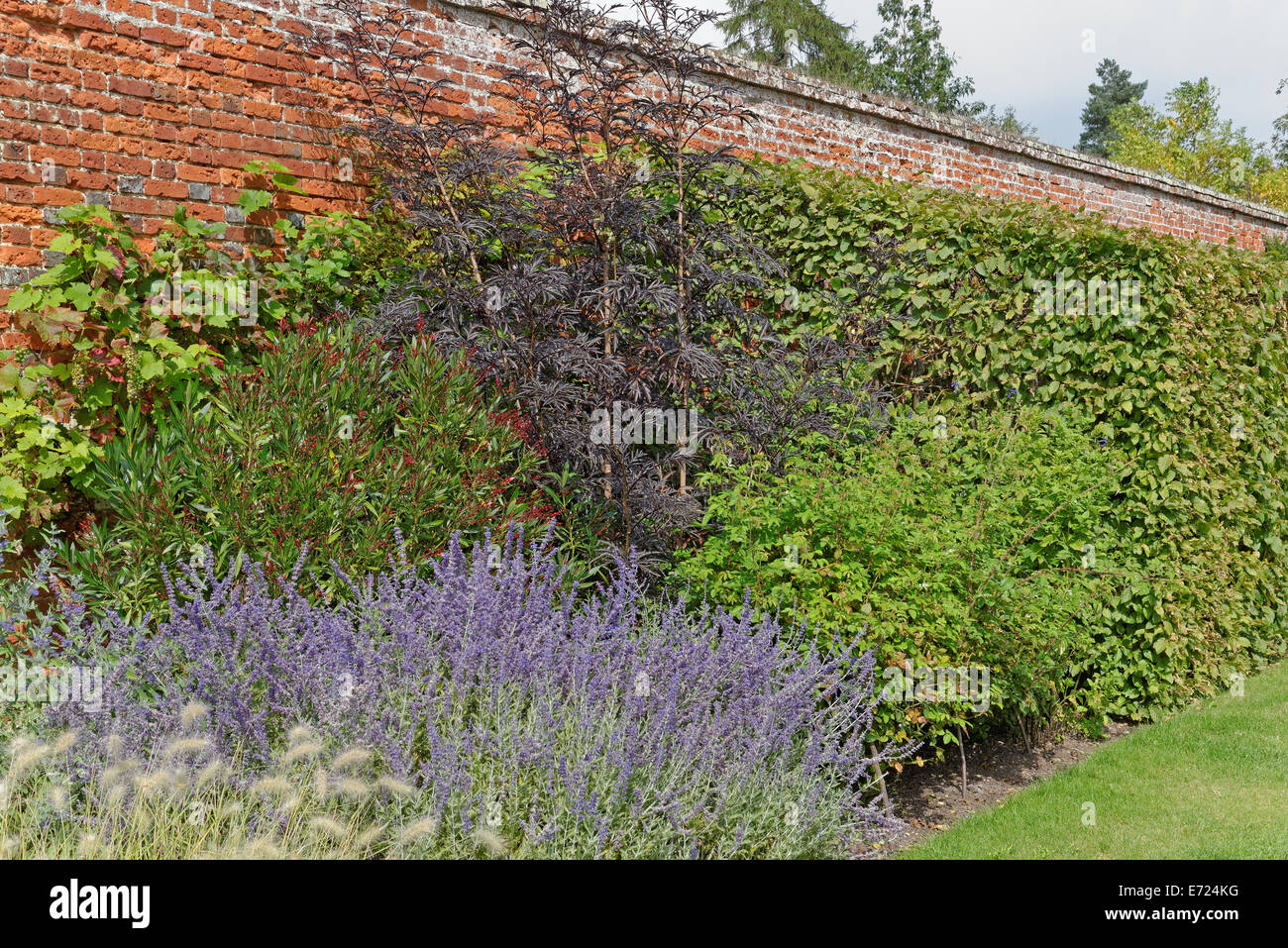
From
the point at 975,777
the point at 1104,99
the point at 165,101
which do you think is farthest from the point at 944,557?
the point at 1104,99

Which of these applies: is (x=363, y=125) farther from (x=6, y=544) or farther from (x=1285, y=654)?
(x=1285, y=654)

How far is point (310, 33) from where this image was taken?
5.63m

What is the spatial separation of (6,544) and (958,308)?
5.22 meters

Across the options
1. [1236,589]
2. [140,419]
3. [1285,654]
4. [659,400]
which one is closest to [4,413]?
[140,419]

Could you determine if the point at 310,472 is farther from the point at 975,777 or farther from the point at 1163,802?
the point at 1163,802

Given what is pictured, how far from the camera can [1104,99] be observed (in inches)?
2254

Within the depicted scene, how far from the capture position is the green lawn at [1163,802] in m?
4.04

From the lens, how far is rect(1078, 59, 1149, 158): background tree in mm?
56938

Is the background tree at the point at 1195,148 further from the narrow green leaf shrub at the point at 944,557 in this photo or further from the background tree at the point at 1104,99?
the background tree at the point at 1104,99

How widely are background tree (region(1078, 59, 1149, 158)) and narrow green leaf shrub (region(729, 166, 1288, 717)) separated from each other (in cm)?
5763

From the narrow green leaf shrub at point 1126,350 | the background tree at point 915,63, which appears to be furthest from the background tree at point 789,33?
the narrow green leaf shrub at point 1126,350

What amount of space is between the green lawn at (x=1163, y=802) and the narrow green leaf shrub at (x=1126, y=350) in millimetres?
452

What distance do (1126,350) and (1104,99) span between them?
201 feet

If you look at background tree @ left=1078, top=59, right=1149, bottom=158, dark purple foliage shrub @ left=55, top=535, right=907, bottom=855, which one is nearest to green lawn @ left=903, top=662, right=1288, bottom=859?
dark purple foliage shrub @ left=55, top=535, right=907, bottom=855
